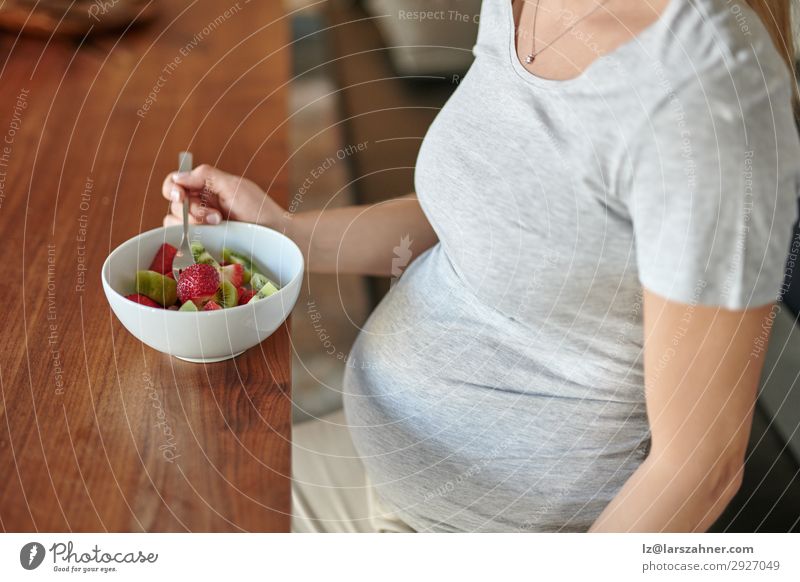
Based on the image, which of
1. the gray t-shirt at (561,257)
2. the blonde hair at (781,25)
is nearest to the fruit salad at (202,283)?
the gray t-shirt at (561,257)

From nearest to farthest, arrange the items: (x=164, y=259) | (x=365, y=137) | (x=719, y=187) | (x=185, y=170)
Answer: (x=719, y=187) < (x=164, y=259) < (x=185, y=170) < (x=365, y=137)

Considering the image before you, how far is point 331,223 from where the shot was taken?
24.5 inches

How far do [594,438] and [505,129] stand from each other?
208 mm

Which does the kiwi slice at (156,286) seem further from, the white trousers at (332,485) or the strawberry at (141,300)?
the white trousers at (332,485)

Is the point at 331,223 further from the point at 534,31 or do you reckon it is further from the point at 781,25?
the point at 781,25

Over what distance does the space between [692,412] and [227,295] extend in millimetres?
266

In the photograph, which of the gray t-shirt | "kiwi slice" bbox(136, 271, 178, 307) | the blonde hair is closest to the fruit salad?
"kiwi slice" bbox(136, 271, 178, 307)

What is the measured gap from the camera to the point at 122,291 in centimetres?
46

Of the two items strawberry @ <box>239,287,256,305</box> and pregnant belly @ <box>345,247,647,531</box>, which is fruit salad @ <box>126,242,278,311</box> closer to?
strawberry @ <box>239,287,256,305</box>

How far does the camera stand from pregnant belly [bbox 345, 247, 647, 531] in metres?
0.51

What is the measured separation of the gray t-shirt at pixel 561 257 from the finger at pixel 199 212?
143 mm

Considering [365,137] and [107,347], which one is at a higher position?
[365,137]

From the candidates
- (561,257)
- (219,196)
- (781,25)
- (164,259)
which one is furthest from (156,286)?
(781,25)

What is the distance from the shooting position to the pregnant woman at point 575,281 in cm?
38
